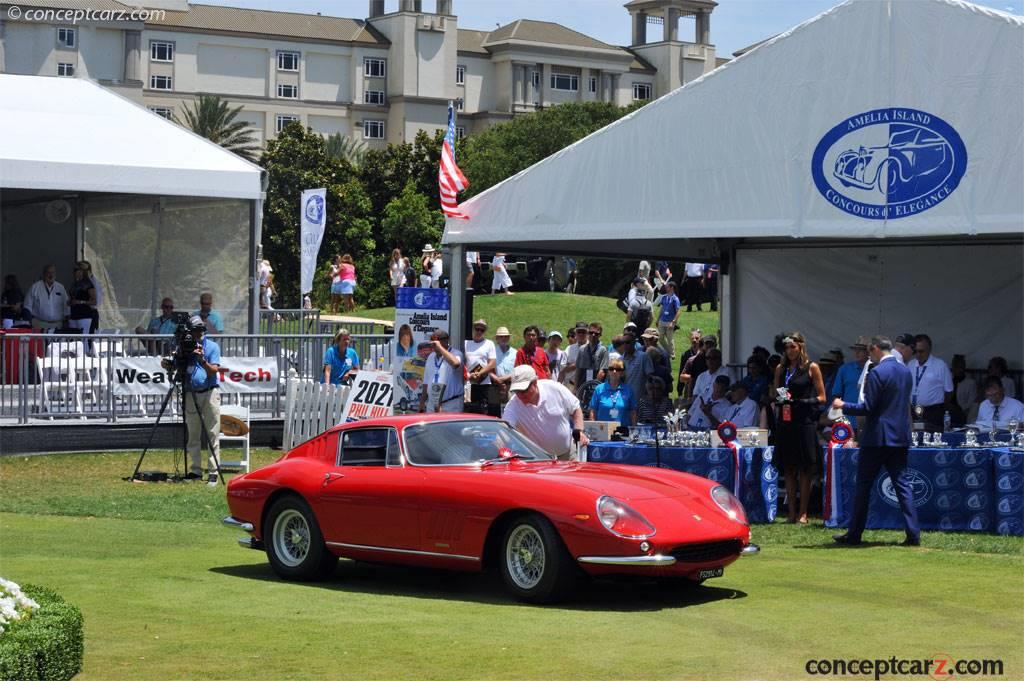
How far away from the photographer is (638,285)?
32375 mm

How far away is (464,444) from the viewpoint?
11.2 meters

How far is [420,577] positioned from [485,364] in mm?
8581

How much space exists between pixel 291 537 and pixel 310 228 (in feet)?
65.5

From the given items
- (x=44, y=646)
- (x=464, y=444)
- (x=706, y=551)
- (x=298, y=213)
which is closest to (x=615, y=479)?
(x=706, y=551)

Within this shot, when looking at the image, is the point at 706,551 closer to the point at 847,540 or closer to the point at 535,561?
the point at 535,561

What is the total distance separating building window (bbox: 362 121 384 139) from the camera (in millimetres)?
114938

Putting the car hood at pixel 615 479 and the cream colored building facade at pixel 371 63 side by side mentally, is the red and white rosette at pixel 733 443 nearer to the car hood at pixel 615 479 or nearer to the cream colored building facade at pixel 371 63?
the car hood at pixel 615 479

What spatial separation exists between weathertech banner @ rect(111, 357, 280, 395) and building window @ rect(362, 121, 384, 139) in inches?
3705

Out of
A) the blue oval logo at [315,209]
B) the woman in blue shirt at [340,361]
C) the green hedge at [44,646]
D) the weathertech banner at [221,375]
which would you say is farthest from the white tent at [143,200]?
the green hedge at [44,646]

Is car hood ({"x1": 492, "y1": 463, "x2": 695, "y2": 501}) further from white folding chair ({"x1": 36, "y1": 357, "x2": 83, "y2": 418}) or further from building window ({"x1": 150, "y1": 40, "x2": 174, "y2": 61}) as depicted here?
building window ({"x1": 150, "y1": 40, "x2": 174, "y2": 61})

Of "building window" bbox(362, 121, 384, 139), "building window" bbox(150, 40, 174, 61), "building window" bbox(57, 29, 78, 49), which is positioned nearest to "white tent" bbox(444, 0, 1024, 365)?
"building window" bbox(57, 29, 78, 49)

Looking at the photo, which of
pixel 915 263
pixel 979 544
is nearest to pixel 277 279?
pixel 915 263

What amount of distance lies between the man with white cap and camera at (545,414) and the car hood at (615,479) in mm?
2185

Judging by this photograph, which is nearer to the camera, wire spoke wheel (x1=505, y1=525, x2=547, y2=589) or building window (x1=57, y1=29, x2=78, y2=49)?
wire spoke wheel (x1=505, y1=525, x2=547, y2=589)
